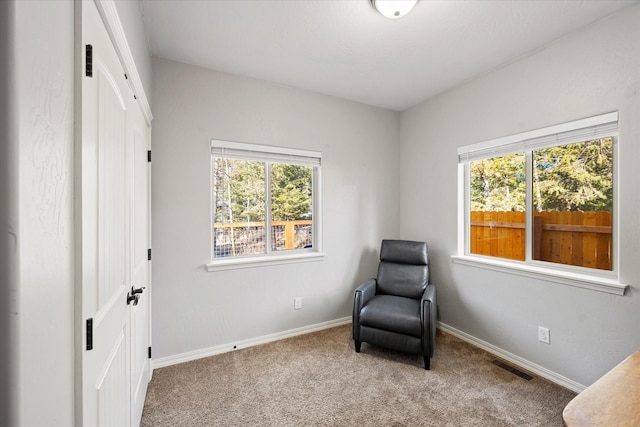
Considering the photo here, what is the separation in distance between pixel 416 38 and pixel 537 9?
749 millimetres

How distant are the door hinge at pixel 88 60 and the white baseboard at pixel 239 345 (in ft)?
7.63

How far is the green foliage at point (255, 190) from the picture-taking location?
9.02 ft

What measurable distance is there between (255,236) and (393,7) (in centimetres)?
220

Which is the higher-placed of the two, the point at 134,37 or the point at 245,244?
the point at 134,37

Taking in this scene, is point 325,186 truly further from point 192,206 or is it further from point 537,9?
point 537,9

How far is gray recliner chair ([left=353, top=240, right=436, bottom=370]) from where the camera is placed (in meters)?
2.36

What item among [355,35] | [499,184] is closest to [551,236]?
[499,184]

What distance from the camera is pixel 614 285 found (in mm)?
1877

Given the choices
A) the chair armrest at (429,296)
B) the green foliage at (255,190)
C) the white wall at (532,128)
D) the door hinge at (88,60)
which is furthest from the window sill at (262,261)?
the door hinge at (88,60)

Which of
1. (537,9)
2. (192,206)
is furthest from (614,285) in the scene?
(192,206)

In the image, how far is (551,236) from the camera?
235 centimetres

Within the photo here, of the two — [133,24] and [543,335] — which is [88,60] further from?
[543,335]

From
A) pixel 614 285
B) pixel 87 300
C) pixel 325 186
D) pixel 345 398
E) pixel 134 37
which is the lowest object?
pixel 345 398

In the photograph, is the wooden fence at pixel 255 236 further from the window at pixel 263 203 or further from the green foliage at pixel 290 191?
the green foliage at pixel 290 191
